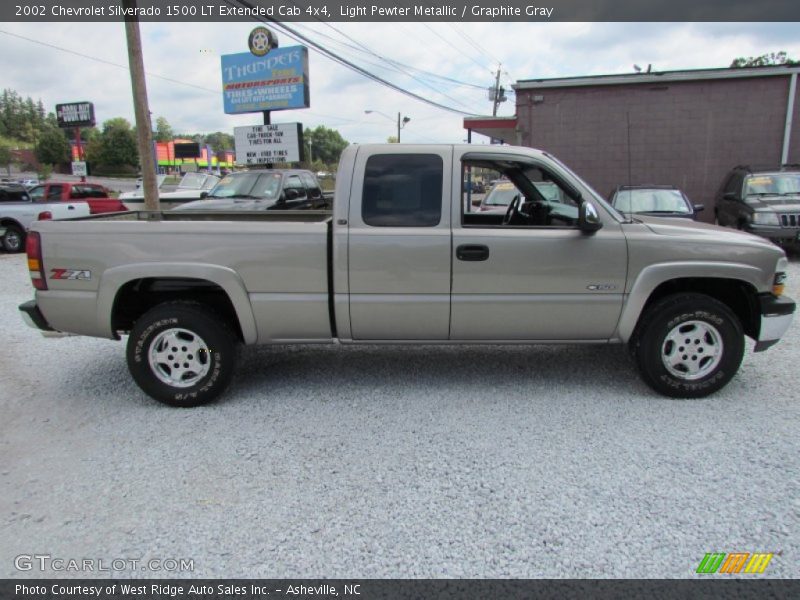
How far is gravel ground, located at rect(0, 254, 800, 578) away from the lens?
2535 mm

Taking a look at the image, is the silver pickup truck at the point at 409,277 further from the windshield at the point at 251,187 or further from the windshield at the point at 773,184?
the windshield at the point at 773,184

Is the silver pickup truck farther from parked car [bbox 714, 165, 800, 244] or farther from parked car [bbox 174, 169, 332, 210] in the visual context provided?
parked car [bbox 174, 169, 332, 210]

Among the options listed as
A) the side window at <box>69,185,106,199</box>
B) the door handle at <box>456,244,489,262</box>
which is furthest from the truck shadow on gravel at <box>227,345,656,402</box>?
the side window at <box>69,185,106,199</box>

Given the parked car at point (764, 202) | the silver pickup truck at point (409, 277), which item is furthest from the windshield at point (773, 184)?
the silver pickup truck at point (409, 277)

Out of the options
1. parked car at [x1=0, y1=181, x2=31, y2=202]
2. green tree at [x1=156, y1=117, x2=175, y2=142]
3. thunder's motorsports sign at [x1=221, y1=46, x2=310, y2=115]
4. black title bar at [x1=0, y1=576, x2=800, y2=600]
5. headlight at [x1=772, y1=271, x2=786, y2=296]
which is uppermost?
green tree at [x1=156, y1=117, x2=175, y2=142]

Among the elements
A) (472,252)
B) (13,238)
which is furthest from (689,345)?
(13,238)

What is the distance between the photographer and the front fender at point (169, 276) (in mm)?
3934

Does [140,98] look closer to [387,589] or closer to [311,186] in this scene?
[311,186]

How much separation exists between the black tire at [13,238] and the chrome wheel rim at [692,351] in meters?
14.7

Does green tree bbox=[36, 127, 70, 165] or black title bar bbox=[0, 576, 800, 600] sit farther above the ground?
green tree bbox=[36, 127, 70, 165]

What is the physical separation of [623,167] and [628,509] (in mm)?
15254

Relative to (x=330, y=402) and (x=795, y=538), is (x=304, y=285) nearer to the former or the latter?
(x=330, y=402)

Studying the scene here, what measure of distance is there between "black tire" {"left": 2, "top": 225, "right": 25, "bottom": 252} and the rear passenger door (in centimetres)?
1291

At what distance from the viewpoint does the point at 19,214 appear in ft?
43.2
